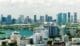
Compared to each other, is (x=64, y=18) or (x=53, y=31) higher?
(x=64, y=18)

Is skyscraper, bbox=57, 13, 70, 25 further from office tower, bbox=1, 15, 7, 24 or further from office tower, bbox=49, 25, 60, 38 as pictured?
office tower, bbox=1, 15, 7, 24

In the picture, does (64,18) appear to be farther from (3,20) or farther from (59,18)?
(3,20)

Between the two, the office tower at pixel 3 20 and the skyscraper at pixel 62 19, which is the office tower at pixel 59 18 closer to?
the skyscraper at pixel 62 19

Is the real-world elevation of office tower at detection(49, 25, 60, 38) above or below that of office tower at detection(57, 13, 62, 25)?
below

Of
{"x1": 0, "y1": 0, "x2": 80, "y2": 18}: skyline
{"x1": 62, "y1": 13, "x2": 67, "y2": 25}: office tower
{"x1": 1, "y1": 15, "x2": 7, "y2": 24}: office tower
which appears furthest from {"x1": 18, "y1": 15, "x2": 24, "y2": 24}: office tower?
{"x1": 62, "y1": 13, "x2": 67, "y2": 25}: office tower

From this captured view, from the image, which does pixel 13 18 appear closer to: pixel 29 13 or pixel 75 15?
pixel 29 13

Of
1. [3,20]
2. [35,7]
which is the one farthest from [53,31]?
[3,20]

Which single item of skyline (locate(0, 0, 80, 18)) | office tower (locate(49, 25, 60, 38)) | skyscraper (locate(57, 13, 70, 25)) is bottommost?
office tower (locate(49, 25, 60, 38))

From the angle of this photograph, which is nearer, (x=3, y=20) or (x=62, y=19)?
(x=3, y=20)

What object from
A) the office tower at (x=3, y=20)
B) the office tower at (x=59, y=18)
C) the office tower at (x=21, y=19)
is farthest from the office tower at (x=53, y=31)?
the office tower at (x=3, y=20)

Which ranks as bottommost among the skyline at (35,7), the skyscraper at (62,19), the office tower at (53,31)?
the office tower at (53,31)
